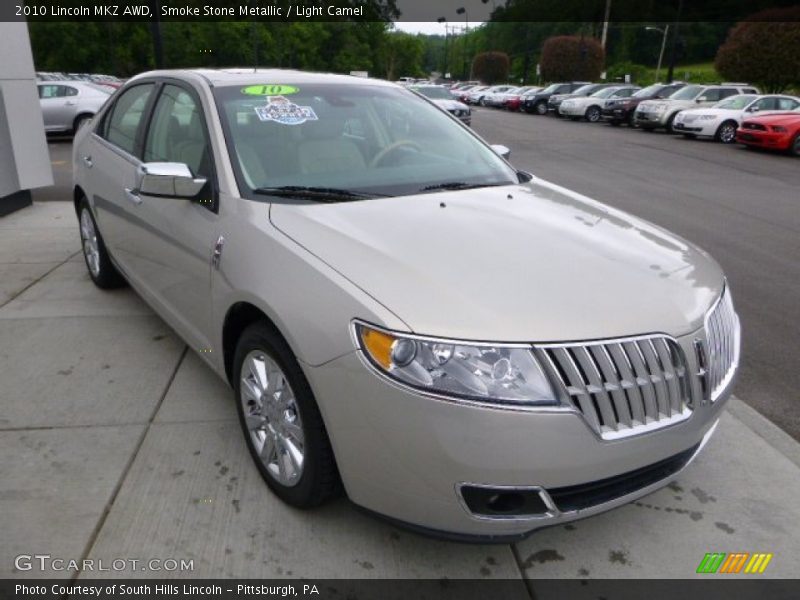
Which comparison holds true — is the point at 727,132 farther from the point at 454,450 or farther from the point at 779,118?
the point at 454,450

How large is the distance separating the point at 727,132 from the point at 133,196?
19352mm

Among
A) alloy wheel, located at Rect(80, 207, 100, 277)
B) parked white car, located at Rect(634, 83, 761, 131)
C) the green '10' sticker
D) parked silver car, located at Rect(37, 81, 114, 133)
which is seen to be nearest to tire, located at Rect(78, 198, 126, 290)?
alloy wheel, located at Rect(80, 207, 100, 277)

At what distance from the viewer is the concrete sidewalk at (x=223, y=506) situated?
7.97ft

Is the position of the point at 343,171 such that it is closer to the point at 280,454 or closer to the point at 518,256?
the point at 518,256

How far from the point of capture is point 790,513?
272 cm

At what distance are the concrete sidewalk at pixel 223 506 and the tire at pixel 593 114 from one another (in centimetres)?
2830

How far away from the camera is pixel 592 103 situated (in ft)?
96.7

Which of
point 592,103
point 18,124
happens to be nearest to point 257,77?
point 18,124

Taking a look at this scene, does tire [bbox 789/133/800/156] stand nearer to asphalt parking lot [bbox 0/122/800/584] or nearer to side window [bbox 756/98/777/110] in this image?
side window [bbox 756/98/777/110]

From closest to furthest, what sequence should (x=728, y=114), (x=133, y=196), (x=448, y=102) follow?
(x=133, y=196)
(x=728, y=114)
(x=448, y=102)

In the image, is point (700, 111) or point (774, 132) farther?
point (700, 111)

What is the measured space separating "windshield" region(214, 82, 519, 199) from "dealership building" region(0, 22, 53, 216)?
610 cm

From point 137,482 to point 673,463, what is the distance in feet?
7.02

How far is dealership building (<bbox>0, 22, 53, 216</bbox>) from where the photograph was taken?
7.95 meters
